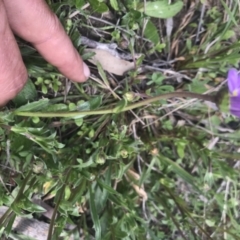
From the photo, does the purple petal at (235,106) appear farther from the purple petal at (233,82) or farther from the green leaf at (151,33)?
the green leaf at (151,33)

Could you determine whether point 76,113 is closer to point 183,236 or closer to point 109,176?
point 109,176

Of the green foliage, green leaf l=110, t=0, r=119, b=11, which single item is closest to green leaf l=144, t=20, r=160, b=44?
the green foliage

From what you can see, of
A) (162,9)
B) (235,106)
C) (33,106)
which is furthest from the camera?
(162,9)

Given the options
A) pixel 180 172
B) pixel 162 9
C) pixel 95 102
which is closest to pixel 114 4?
pixel 162 9

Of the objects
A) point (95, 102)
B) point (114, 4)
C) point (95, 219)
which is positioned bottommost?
point (95, 219)

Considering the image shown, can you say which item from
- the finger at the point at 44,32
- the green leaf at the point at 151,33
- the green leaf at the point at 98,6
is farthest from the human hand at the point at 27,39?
the green leaf at the point at 151,33

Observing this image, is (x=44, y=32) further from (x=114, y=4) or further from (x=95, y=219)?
(x=95, y=219)

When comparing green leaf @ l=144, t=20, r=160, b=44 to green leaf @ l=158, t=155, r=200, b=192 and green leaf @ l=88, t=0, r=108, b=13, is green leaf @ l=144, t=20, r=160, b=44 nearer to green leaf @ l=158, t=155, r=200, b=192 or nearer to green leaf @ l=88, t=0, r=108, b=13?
green leaf @ l=88, t=0, r=108, b=13
